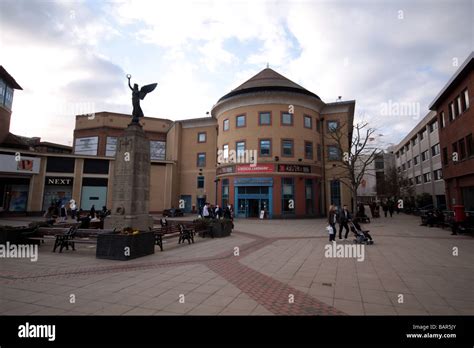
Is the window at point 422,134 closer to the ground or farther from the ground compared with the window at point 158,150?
farther from the ground

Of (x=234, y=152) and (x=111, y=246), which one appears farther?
(x=234, y=152)

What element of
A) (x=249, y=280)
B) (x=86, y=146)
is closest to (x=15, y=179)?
(x=86, y=146)

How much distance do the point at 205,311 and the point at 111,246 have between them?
5.51 meters

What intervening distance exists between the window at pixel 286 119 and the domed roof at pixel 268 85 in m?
2.84

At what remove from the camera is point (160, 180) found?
1395 inches

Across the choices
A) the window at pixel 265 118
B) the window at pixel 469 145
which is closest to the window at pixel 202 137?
the window at pixel 265 118

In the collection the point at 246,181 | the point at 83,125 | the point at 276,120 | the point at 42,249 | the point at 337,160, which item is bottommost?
the point at 42,249

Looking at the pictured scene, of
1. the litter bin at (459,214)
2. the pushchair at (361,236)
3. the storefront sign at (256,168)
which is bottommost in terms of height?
the pushchair at (361,236)

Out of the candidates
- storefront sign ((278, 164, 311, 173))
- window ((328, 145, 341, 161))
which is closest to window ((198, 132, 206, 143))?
storefront sign ((278, 164, 311, 173))

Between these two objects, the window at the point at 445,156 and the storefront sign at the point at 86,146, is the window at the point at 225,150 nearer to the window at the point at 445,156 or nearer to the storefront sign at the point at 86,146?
the window at the point at 445,156

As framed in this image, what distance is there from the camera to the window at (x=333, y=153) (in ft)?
104

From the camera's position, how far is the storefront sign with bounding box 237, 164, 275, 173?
92.2 feet
